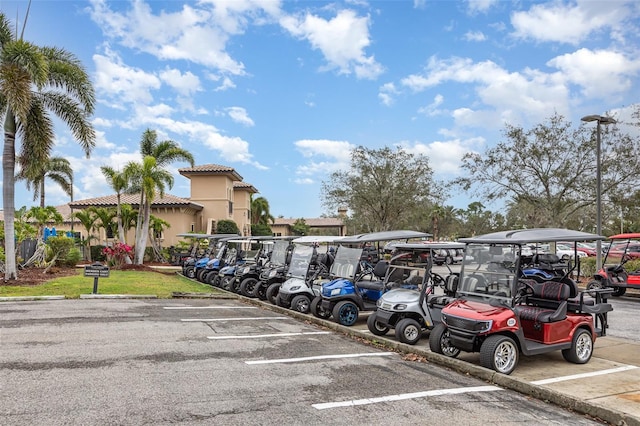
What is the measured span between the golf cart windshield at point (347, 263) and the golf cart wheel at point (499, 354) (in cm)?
428

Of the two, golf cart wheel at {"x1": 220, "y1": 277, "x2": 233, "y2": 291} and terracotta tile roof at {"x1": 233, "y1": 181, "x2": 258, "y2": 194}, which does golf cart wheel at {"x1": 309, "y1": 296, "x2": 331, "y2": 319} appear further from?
terracotta tile roof at {"x1": 233, "y1": 181, "x2": 258, "y2": 194}

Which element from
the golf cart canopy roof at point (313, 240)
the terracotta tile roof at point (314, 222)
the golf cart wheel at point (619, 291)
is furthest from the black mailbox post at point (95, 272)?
the terracotta tile roof at point (314, 222)

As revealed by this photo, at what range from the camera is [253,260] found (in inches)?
631

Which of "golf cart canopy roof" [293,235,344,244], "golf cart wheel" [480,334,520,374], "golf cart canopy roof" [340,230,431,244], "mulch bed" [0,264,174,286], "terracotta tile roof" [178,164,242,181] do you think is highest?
"terracotta tile roof" [178,164,242,181]

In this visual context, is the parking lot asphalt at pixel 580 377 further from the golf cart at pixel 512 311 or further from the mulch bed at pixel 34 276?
the mulch bed at pixel 34 276

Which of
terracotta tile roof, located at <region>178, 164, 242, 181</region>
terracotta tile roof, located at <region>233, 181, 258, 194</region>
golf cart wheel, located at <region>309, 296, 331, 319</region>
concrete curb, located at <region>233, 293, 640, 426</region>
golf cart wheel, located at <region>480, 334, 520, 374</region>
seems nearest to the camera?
concrete curb, located at <region>233, 293, 640, 426</region>

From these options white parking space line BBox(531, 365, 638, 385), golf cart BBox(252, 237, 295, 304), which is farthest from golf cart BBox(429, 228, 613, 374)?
golf cart BBox(252, 237, 295, 304)

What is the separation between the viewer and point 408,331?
8117 mm

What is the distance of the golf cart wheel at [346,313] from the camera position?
979cm

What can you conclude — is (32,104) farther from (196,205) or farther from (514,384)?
(196,205)

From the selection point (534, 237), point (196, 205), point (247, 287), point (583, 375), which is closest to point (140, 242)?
point (196, 205)

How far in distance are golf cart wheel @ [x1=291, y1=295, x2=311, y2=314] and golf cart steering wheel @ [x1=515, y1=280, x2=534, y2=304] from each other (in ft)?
16.8

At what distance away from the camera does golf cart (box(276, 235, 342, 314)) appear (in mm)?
11273

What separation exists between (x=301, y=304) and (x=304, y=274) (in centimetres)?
103
